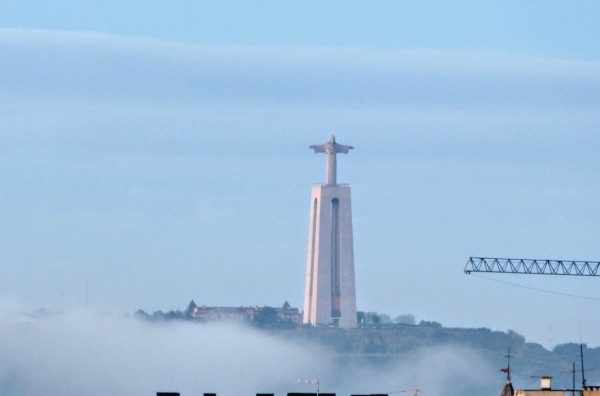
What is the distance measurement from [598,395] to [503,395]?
14.1 meters

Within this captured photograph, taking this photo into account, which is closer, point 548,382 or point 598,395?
Result: point 598,395

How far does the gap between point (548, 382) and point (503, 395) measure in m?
4.68

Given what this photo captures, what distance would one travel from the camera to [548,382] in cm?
18250

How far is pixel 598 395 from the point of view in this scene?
167000 millimetres

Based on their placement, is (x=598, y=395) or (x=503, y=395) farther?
(x=503, y=395)

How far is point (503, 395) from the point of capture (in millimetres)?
179875

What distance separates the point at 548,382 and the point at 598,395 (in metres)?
15.6
